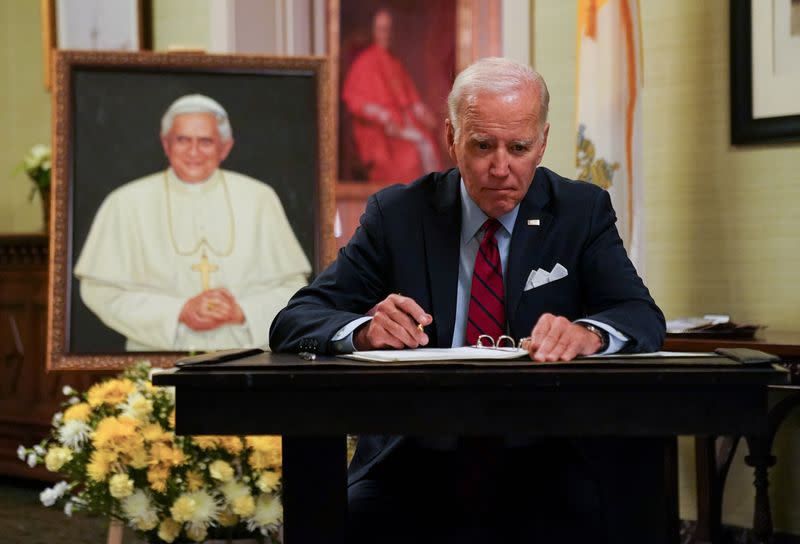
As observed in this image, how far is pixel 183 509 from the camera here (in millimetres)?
2834

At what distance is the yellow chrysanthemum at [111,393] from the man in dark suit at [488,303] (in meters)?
0.87

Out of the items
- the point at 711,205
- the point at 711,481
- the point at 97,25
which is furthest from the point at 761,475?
the point at 97,25

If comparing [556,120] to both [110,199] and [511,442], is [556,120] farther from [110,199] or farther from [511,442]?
[511,442]

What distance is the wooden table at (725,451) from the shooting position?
3.34m

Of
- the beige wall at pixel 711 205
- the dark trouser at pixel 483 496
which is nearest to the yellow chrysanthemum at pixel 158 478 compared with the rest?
the dark trouser at pixel 483 496

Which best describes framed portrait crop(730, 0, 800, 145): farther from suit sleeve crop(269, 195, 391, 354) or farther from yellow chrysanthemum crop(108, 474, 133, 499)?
yellow chrysanthemum crop(108, 474, 133, 499)

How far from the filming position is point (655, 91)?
14.7 ft

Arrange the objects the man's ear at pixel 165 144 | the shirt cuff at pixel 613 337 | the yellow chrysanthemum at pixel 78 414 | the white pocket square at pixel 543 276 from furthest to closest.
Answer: the man's ear at pixel 165 144 < the yellow chrysanthemum at pixel 78 414 < the white pocket square at pixel 543 276 < the shirt cuff at pixel 613 337

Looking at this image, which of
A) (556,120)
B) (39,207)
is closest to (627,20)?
(556,120)

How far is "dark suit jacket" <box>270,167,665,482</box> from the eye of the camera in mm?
2326

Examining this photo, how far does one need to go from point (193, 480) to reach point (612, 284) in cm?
124

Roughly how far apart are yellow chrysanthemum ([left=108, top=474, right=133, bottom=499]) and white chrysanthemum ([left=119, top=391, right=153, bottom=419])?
176 millimetres

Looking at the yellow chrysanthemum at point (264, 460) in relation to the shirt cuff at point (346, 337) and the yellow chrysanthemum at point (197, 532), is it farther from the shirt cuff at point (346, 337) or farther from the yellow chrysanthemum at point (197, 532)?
the shirt cuff at point (346, 337)

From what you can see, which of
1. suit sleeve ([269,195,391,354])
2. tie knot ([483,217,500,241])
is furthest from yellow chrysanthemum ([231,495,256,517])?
tie knot ([483,217,500,241])
